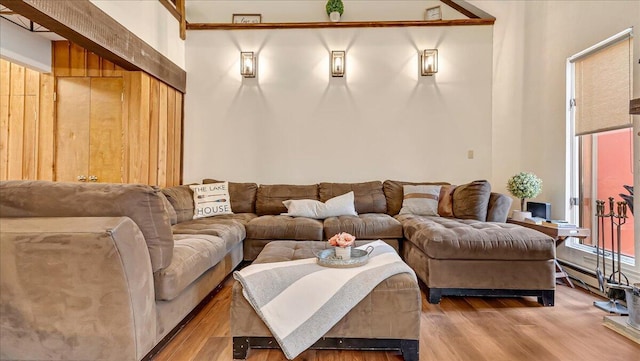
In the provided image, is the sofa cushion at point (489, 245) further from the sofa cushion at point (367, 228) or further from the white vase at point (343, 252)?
the white vase at point (343, 252)

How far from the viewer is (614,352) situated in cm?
182

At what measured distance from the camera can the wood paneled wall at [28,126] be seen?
11.8ft

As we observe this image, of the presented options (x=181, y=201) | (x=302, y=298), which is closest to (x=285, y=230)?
(x=181, y=201)

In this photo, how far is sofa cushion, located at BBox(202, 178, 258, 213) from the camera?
3.96m

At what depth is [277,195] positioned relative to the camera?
3971mm

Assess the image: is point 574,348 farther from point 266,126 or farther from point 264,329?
point 266,126

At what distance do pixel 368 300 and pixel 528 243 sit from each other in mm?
1523

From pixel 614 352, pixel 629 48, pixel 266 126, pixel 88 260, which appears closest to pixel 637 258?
pixel 614 352

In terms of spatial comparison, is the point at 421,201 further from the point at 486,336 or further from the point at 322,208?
the point at 486,336

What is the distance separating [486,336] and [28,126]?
15.8 ft

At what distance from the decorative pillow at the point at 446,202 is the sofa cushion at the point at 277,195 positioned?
1.45 meters

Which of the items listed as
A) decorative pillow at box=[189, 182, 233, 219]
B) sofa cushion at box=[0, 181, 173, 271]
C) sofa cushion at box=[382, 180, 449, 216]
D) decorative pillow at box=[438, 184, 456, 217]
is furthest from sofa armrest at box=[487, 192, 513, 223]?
sofa cushion at box=[0, 181, 173, 271]

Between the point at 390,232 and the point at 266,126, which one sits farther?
the point at 266,126

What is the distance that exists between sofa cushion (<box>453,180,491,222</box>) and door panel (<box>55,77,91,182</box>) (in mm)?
4149
